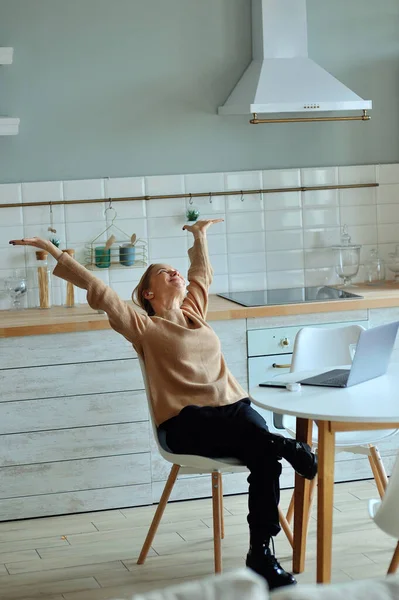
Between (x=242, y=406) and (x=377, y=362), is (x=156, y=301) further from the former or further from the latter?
(x=377, y=362)

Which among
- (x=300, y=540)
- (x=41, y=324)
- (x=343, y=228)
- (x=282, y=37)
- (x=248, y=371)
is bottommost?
(x=300, y=540)

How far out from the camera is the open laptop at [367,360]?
3.01 metres

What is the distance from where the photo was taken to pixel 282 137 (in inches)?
186

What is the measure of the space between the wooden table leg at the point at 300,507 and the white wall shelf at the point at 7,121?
6.26ft

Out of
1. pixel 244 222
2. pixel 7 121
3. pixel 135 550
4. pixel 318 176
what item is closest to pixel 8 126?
pixel 7 121

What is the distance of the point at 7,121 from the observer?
4133 mm

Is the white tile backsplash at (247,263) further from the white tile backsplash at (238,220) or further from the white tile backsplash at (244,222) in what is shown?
the white tile backsplash at (244,222)

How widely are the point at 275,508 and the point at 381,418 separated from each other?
602mm

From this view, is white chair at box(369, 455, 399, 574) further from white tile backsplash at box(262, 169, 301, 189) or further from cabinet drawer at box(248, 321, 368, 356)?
white tile backsplash at box(262, 169, 301, 189)

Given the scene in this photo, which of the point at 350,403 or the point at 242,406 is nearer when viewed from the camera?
the point at 350,403

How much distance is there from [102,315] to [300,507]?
1.29 meters

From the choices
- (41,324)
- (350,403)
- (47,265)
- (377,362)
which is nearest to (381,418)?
(350,403)

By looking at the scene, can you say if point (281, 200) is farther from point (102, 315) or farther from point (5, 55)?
point (5, 55)

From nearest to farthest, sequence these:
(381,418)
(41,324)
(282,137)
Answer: (381,418) → (41,324) → (282,137)
